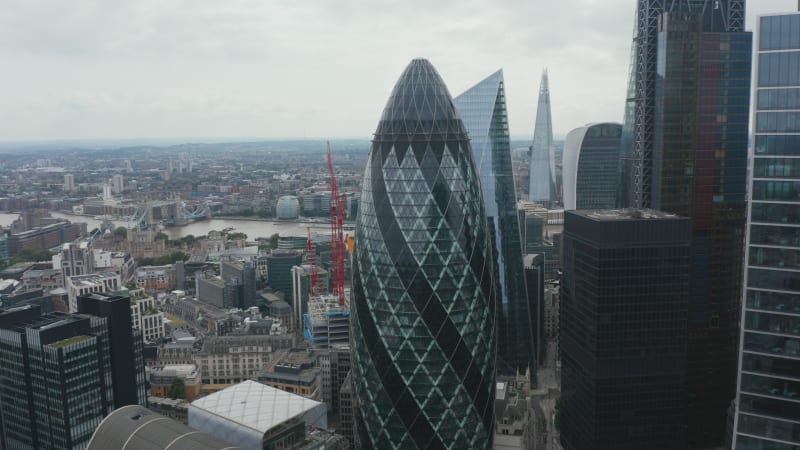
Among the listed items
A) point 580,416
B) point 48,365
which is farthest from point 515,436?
point 48,365

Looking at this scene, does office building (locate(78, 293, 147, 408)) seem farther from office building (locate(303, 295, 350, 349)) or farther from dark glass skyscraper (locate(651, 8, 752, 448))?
dark glass skyscraper (locate(651, 8, 752, 448))

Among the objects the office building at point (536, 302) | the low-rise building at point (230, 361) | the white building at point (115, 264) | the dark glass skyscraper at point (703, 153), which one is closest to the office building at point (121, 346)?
the low-rise building at point (230, 361)

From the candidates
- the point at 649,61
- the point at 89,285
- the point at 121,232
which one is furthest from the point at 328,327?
the point at 121,232

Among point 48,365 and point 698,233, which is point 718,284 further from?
point 48,365

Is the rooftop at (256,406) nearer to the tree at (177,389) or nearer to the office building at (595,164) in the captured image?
the tree at (177,389)

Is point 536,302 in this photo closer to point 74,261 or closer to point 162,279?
point 162,279

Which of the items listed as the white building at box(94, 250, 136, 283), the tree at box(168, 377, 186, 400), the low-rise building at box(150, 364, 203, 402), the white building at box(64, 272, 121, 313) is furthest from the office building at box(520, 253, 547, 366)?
the white building at box(94, 250, 136, 283)
